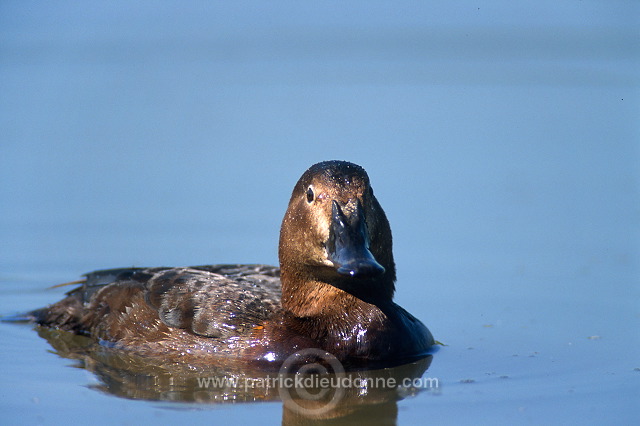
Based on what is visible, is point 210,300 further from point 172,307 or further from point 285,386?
point 285,386

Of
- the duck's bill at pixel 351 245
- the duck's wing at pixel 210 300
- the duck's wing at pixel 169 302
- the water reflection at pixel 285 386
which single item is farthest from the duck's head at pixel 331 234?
the water reflection at pixel 285 386

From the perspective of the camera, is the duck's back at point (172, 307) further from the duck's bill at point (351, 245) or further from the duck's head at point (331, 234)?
the duck's bill at point (351, 245)

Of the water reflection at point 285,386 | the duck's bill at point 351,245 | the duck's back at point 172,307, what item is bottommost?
the water reflection at point 285,386

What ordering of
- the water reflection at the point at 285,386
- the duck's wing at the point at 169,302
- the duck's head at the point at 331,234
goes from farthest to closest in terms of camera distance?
1. the duck's wing at the point at 169,302
2. the duck's head at the point at 331,234
3. the water reflection at the point at 285,386

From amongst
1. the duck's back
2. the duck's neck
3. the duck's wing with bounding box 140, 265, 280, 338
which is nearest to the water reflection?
the duck's back

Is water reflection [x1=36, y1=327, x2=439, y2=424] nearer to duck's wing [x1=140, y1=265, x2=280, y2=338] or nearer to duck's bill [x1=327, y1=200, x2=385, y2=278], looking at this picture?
duck's wing [x1=140, y1=265, x2=280, y2=338]

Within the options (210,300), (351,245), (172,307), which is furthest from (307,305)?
(172,307)

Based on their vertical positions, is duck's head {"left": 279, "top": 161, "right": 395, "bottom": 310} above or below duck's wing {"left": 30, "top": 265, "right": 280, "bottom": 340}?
above

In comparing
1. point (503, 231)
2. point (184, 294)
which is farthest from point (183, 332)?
point (503, 231)

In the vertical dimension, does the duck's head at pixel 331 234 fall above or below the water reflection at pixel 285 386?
above

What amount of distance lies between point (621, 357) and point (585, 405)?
4.38ft

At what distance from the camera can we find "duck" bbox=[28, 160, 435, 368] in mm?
7512

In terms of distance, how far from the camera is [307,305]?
26.0 ft

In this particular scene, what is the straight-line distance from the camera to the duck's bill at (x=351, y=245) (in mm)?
6965
